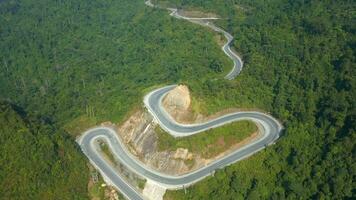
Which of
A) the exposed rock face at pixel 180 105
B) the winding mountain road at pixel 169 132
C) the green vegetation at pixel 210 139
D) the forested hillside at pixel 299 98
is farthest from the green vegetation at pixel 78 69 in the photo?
the green vegetation at pixel 210 139

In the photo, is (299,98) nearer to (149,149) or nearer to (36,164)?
(149,149)

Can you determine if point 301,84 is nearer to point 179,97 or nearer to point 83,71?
point 179,97

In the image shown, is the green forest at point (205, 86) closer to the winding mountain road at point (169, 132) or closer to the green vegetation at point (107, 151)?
the winding mountain road at point (169, 132)

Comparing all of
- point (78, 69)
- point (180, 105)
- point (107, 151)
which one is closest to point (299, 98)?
point (180, 105)

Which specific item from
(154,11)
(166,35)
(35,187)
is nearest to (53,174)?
(35,187)

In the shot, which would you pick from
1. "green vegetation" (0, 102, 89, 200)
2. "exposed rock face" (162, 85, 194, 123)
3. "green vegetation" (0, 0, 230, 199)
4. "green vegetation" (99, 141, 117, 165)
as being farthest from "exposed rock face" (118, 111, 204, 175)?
"green vegetation" (0, 102, 89, 200)
